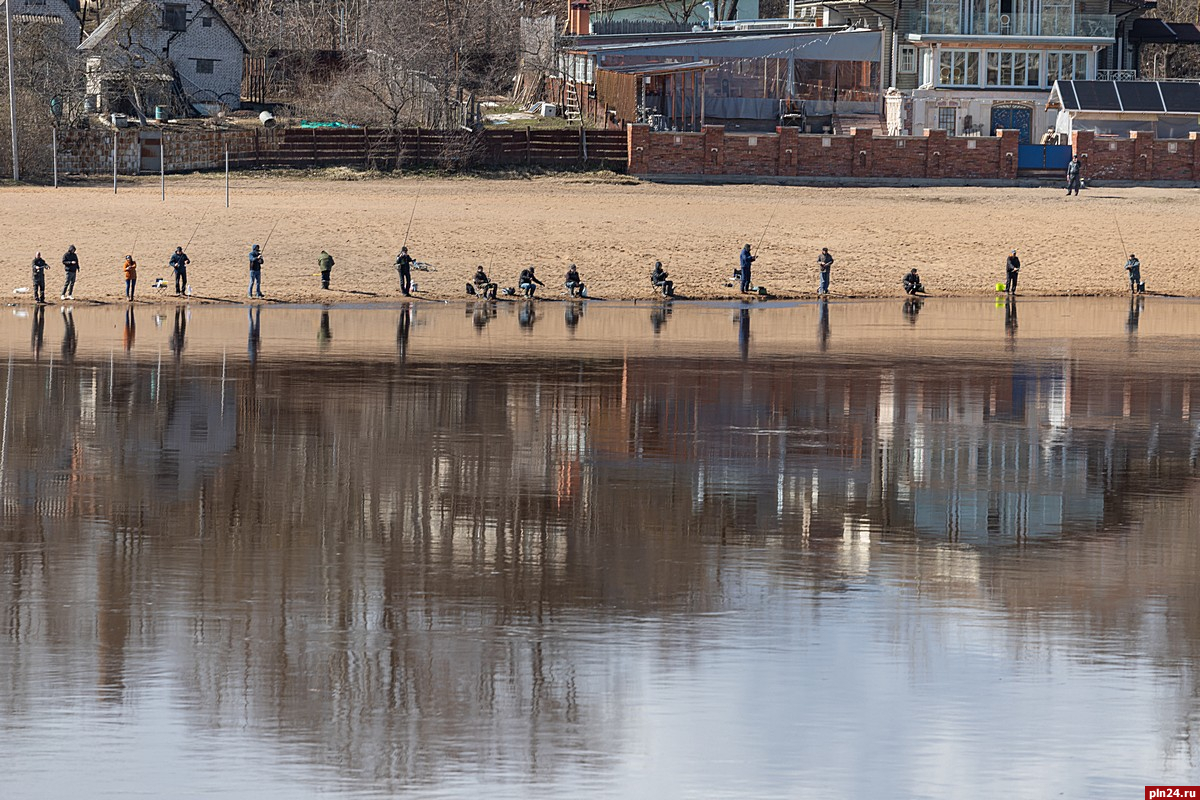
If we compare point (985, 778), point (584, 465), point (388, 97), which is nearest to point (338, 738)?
point (985, 778)

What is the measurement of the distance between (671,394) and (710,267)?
19798 millimetres

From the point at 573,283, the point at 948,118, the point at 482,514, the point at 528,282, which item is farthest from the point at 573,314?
the point at 948,118

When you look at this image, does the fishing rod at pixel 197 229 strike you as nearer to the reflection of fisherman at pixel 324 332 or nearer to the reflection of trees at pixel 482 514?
the reflection of fisherman at pixel 324 332

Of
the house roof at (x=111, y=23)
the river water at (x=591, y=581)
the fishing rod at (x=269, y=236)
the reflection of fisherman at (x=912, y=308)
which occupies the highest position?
the house roof at (x=111, y=23)

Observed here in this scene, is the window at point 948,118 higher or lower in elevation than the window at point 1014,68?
lower

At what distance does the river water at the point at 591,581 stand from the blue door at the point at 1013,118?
4754 cm

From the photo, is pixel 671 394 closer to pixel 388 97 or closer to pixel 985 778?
pixel 985 778

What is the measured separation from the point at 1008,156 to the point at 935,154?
278cm

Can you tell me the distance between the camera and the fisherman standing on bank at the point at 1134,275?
157ft

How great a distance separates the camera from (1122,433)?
26.0 metres

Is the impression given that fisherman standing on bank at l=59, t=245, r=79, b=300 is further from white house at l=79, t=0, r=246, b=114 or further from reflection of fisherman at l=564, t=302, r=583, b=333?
white house at l=79, t=0, r=246, b=114

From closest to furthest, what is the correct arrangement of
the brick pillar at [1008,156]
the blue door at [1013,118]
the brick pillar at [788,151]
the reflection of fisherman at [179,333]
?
the reflection of fisherman at [179,333] → the brick pillar at [788,151] → the brick pillar at [1008,156] → the blue door at [1013,118]

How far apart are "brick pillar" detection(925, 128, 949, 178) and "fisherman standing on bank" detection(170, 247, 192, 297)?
1305 inches

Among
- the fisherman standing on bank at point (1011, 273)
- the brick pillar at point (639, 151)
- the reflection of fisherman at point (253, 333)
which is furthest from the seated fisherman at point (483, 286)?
the brick pillar at point (639, 151)
